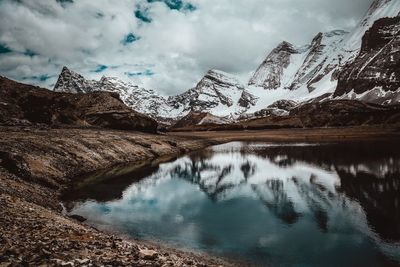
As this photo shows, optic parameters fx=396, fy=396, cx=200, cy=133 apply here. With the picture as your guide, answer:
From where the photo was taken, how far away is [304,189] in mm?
42188

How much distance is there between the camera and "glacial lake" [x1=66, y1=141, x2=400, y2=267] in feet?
74.7

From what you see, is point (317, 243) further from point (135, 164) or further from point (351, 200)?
point (135, 164)

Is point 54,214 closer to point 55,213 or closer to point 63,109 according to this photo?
point 55,213

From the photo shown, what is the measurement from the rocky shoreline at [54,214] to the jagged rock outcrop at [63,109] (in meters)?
25.1

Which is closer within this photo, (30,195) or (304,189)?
(30,195)

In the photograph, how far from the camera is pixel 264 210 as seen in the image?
3338cm

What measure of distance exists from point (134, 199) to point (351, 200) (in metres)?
20.5

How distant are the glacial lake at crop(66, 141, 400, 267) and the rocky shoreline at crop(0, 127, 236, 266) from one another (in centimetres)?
288

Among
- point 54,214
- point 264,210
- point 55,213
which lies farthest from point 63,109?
point 264,210

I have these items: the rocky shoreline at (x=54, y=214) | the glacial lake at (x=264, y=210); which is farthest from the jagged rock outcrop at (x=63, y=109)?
the glacial lake at (x=264, y=210)

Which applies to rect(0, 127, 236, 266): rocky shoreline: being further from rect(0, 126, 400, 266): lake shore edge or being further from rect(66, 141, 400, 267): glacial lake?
rect(66, 141, 400, 267): glacial lake

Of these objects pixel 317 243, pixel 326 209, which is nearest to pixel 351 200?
pixel 326 209

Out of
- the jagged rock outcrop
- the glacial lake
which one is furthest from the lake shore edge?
the jagged rock outcrop

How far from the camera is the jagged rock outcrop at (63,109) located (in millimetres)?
84881
